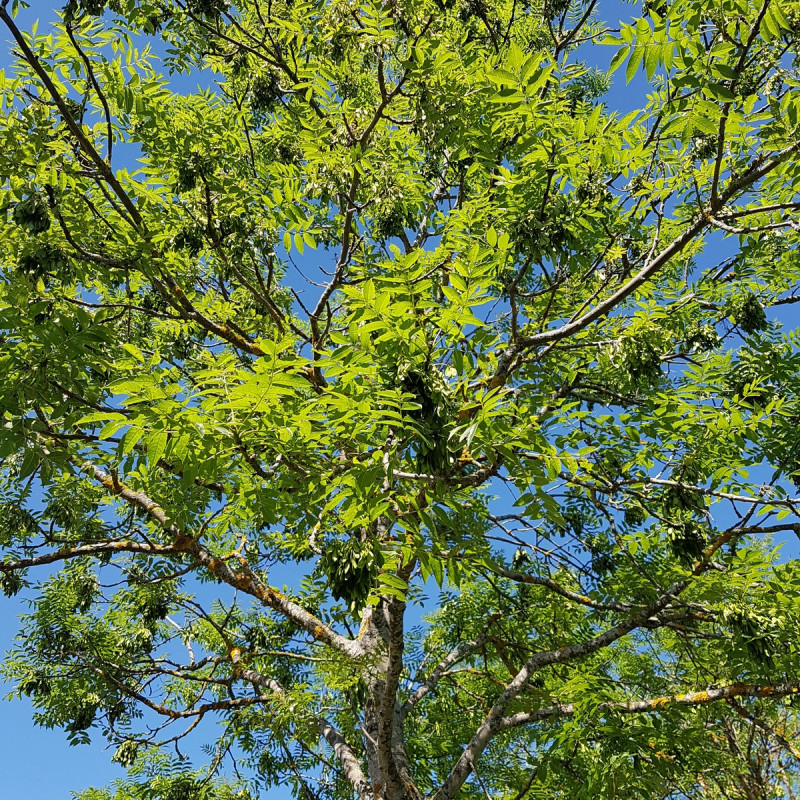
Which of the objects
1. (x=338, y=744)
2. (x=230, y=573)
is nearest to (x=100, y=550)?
(x=230, y=573)

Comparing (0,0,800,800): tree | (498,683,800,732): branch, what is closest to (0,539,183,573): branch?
(0,0,800,800): tree

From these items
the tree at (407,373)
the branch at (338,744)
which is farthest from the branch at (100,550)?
the branch at (338,744)

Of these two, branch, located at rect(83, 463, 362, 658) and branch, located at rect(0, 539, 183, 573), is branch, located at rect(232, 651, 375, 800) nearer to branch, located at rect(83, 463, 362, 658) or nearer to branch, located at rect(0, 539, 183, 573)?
branch, located at rect(83, 463, 362, 658)

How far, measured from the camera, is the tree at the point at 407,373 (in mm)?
3590

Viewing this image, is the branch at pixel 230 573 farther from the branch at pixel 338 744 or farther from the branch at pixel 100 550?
the branch at pixel 338 744

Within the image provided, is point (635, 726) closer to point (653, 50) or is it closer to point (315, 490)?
point (315, 490)

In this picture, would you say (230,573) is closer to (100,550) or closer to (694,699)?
(100,550)

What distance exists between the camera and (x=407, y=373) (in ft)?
11.3

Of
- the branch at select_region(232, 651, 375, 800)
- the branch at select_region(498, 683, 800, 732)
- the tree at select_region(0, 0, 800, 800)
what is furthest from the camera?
the branch at select_region(232, 651, 375, 800)

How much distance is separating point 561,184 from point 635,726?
4.41m

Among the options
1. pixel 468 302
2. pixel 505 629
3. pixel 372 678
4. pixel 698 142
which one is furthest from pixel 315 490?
pixel 698 142

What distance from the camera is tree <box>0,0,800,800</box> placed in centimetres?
359

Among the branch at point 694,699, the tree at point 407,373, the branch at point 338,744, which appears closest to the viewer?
the tree at point 407,373

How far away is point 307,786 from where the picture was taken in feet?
27.7
